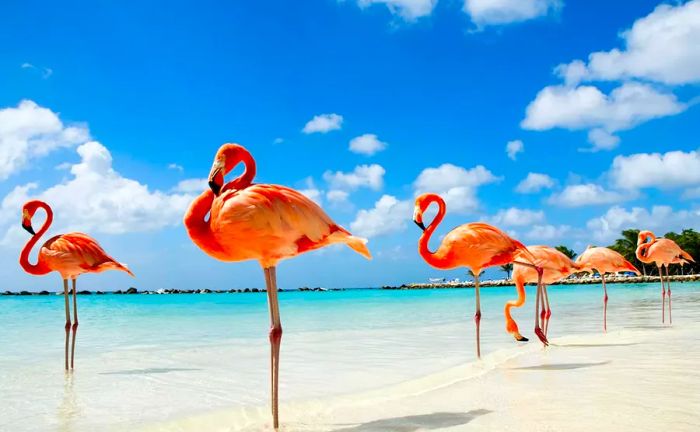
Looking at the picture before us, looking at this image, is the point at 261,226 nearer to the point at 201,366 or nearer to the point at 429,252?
the point at 429,252

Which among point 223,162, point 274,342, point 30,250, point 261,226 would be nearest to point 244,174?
point 223,162

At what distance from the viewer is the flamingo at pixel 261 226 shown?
3.97 metres

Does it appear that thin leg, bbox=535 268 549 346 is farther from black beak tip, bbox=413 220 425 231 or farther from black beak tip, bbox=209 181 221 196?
black beak tip, bbox=209 181 221 196

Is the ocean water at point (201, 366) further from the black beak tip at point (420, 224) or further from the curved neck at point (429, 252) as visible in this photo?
the black beak tip at point (420, 224)

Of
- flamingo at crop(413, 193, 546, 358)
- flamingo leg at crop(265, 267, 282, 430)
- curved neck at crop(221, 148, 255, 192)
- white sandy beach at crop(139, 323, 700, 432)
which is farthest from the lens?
flamingo at crop(413, 193, 546, 358)

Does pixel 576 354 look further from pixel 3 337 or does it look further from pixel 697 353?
pixel 3 337

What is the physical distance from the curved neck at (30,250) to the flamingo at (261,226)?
5.26 m

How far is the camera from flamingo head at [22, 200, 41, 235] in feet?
27.9

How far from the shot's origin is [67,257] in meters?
8.18

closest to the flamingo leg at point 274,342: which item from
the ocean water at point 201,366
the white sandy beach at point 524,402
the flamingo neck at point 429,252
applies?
the white sandy beach at point 524,402

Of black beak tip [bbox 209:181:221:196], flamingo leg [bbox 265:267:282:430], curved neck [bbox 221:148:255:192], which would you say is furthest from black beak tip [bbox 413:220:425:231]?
black beak tip [bbox 209:181:221:196]

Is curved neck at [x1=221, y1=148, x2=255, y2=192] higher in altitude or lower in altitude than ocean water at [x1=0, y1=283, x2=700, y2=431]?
higher

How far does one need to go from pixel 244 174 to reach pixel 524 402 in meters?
2.90

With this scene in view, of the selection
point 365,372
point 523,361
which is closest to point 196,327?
point 365,372
